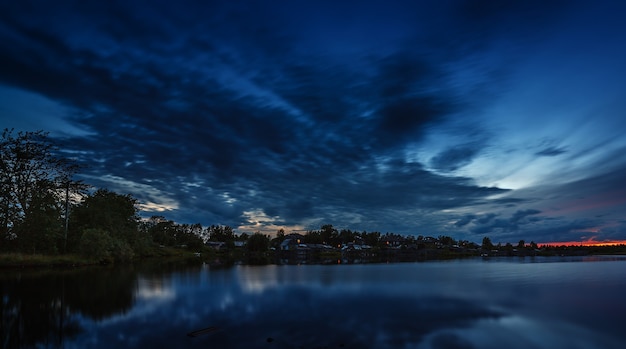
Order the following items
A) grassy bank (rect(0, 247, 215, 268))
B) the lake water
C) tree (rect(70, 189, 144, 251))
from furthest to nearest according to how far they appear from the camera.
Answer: tree (rect(70, 189, 144, 251)) < grassy bank (rect(0, 247, 215, 268)) < the lake water

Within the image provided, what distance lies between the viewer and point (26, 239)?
2172 inches

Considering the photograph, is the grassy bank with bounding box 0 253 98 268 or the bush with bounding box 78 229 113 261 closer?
the grassy bank with bounding box 0 253 98 268

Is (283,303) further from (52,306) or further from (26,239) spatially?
(26,239)

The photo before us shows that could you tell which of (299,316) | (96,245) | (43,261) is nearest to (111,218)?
(96,245)

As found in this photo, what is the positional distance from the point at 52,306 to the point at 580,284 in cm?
5467

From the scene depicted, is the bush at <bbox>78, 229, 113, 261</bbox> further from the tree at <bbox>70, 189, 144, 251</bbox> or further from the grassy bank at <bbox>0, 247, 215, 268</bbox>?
the tree at <bbox>70, 189, 144, 251</bbox>

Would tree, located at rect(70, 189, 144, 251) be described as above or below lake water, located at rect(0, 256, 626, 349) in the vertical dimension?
above

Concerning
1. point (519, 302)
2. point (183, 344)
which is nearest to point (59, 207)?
point (183, 344)

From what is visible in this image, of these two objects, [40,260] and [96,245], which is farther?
[96,245]

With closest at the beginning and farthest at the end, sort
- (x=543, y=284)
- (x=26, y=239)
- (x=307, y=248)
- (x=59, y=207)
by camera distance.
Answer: (x=543, y=284)
(x=26, y=239)
(x=59, y=207)
(x=307, y=248)

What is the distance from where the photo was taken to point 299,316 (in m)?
22.4

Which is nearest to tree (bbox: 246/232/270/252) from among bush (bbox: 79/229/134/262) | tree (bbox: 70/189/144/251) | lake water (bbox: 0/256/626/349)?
tree (bbox: 70/189/144/251)

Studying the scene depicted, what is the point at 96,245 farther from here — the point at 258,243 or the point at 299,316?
the point at 258,243

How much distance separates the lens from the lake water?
55.8ft
